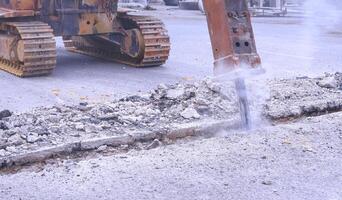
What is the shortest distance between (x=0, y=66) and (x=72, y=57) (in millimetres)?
2172

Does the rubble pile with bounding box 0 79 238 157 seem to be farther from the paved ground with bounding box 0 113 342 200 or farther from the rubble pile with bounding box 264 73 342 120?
the rubble pile with bounding box 264 73 342 120

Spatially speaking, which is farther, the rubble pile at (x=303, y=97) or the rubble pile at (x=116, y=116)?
the rubble pile at (x=303, y=97)

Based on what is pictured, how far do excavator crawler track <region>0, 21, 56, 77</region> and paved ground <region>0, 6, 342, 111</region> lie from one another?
0.55ft

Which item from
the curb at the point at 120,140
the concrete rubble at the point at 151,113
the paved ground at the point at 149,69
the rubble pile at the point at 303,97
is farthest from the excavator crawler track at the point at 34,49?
the curb at the point at 120,140

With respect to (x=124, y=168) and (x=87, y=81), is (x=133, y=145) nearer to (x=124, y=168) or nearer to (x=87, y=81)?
(x=124, y=168)

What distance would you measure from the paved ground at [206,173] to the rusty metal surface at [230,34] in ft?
2.72

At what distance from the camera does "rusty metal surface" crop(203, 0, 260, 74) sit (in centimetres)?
594

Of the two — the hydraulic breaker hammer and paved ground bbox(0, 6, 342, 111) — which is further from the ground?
the hydraulic breaker hammer

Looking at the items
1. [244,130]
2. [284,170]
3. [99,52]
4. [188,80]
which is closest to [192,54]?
[99,52]

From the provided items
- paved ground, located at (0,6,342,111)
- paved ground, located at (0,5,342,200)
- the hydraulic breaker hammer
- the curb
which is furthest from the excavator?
the hydraulic breaker hammer

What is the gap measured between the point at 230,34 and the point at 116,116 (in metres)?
1.65

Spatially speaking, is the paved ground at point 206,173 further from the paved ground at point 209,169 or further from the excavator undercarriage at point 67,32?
the excavator undercarriage at point 67,32

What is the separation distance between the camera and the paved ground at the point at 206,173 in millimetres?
5090

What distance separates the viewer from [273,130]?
6801 millimetres
